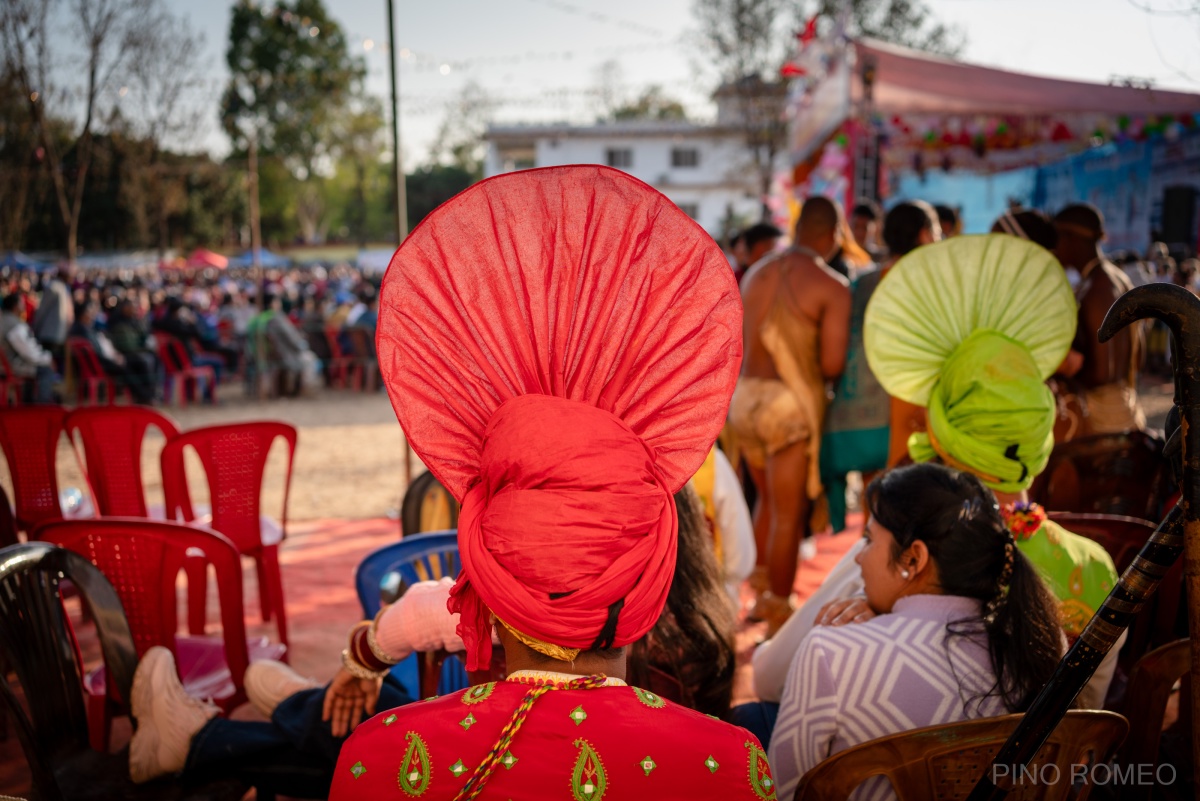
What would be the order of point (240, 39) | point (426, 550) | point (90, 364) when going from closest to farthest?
point (426, 550)
point (90, 364)
point (240, 39)

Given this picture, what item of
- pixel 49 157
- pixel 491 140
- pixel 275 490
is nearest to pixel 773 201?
pixel 275 490

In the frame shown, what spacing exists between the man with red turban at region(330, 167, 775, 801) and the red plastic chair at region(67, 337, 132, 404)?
34.0 feet

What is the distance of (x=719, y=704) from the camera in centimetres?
186

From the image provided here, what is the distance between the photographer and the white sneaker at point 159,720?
183 cm

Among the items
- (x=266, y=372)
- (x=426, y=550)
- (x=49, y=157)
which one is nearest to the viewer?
(x=426, y=550)

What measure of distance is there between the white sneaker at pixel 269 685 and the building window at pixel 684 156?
34007 mm

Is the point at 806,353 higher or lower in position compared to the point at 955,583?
higher

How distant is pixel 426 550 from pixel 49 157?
15968 millimetres

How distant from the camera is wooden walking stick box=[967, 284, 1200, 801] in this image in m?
0.94

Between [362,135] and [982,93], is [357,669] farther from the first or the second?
[362,135]

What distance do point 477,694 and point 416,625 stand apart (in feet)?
1.75

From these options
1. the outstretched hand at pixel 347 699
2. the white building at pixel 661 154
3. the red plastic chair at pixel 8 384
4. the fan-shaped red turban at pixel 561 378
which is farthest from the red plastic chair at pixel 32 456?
the white building at pixel 661 154

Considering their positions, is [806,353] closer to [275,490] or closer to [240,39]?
[275,490]

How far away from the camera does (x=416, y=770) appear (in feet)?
3.41
